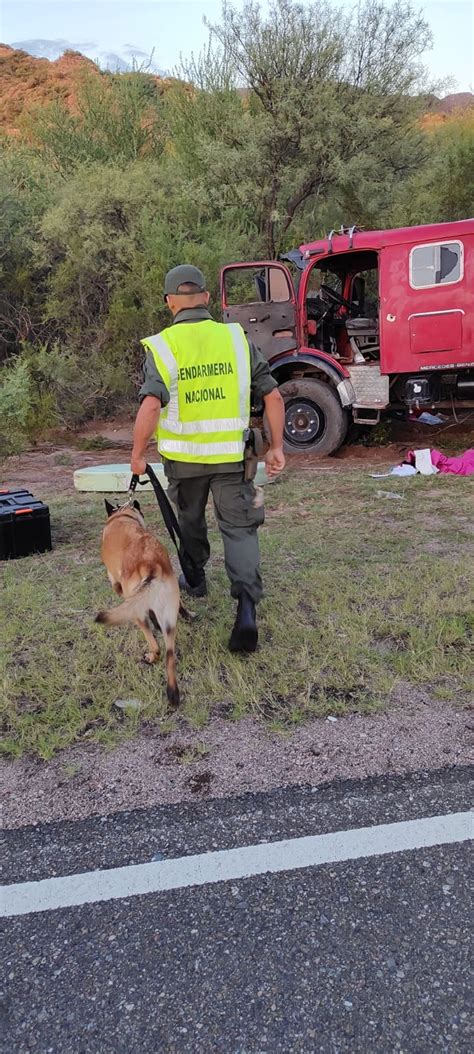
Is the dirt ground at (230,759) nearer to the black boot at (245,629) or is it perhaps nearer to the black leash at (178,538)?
the black boot at (245,629)

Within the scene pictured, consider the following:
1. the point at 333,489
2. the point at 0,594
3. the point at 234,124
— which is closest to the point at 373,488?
the point at 333,489

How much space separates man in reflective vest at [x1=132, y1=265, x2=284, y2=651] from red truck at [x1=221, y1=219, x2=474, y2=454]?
214 inches

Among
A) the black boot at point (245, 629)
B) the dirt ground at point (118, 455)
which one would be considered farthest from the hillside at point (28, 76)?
the black boot at point (245, 629)

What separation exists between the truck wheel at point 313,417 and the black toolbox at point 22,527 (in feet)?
14.3

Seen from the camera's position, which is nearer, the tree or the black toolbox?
the black toolbox

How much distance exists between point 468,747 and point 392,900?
33.3 inches

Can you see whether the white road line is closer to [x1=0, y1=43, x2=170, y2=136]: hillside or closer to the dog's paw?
the dog's paw

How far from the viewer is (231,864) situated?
2.09m

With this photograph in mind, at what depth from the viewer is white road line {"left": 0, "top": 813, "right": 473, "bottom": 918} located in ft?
6.57

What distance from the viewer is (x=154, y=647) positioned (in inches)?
132

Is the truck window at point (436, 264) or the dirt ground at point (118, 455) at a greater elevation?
the truck window at point (436, 264)

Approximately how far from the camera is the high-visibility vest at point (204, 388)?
3.18 m

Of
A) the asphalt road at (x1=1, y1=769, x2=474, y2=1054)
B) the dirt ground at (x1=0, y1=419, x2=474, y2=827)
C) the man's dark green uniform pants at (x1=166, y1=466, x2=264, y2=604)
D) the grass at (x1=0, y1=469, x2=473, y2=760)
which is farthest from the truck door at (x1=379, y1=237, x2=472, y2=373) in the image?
the asphalt road at (x1=1, y1=769, x2=474, y2=1054)

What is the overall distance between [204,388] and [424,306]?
571cm
